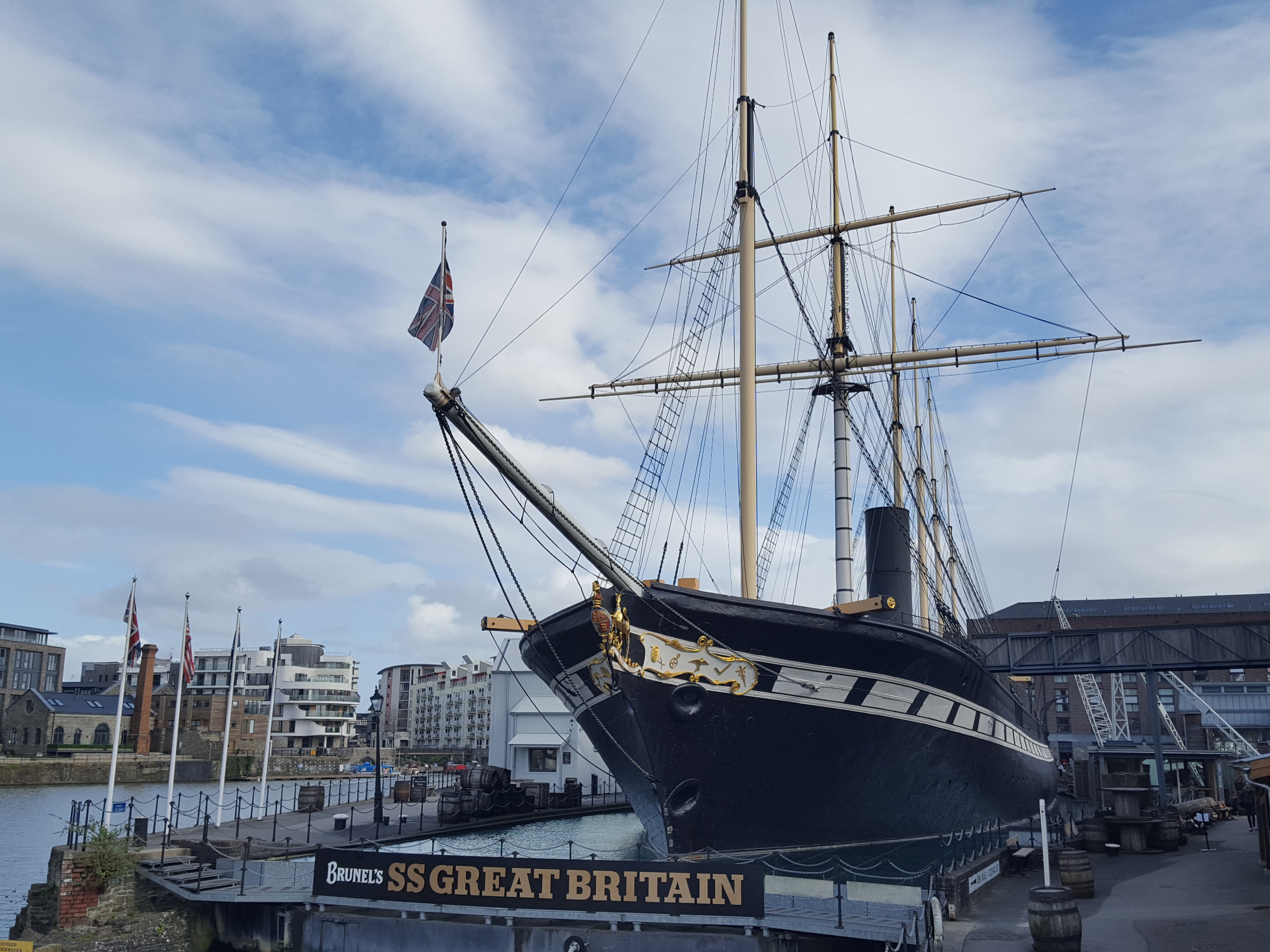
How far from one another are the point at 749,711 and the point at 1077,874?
6278 mm

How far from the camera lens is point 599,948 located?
14.2 metres

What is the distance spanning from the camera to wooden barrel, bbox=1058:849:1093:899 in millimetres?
16375

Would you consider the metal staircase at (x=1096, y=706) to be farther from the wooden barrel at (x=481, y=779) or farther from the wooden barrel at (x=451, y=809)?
the wooden barrel at (x=451, y=809)

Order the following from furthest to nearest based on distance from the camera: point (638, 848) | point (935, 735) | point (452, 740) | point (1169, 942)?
point (452, 740) < point (638, 848) < point (935, 735) < point (1169, 942)

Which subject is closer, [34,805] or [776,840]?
[776,840]

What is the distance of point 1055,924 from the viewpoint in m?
12.1

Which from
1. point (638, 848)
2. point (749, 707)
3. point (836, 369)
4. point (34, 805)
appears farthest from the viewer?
point (34, 805)

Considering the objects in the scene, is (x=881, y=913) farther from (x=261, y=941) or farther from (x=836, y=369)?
(x=836, y=369)

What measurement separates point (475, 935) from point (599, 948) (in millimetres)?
2123

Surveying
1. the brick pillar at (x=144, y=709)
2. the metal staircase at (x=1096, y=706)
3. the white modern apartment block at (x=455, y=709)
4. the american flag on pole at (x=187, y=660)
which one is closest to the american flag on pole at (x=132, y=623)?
the american flag on pole at (x=187, y=660)

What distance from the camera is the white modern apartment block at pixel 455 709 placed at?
110 metres

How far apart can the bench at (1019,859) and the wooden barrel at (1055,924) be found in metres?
7.60

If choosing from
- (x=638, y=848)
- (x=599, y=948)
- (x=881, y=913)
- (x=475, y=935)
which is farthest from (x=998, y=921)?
(x=638, y=848)

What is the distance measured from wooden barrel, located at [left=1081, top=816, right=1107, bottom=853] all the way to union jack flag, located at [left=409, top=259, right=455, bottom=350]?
20.7 metres
